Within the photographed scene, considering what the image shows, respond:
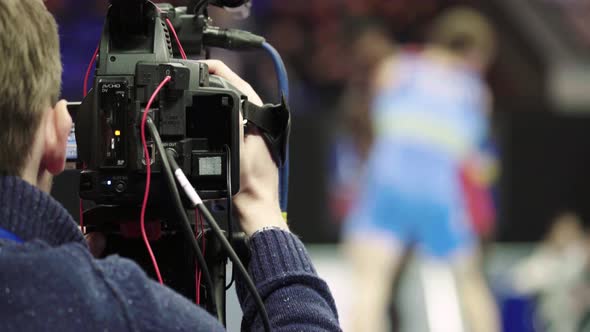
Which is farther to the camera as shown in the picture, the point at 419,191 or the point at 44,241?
the point at 419,191

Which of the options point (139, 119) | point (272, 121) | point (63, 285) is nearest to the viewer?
point (63, 285)

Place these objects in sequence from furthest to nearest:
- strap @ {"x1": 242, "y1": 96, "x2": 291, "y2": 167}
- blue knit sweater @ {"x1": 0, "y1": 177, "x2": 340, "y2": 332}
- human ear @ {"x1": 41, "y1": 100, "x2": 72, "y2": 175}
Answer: strap @ {"x1": 242, "y1": 96, "x2": 291, "y2": 167} → human ear @ {"x1": 41, "y1": 100, "x2": 72, "y2": 175} → blue knit sweater @ {"x1": 0, "y1": 177, "x2": 340, "y2": 332}

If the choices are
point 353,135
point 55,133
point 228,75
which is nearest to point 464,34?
point 353,135

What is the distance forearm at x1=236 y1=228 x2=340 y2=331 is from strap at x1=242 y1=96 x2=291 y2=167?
113 millimetres

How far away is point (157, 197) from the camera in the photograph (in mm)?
1010

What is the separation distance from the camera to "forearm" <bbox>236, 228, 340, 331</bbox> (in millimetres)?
969

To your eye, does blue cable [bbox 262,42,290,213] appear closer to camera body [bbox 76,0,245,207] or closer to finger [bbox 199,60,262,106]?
finger [bbox 199,60,262,106]

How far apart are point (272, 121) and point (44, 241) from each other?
15.9 inches

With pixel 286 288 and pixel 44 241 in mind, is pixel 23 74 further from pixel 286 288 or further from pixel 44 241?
pixel 286 288

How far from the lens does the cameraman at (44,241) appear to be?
717 mm

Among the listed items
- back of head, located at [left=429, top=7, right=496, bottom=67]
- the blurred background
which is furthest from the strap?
back of head, located at [left=429, top=7, right=496, bottom=67]

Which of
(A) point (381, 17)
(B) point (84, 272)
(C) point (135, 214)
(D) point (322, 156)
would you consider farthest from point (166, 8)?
(A) point (381, 17)

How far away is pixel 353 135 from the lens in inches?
148

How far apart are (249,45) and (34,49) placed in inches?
20.1
